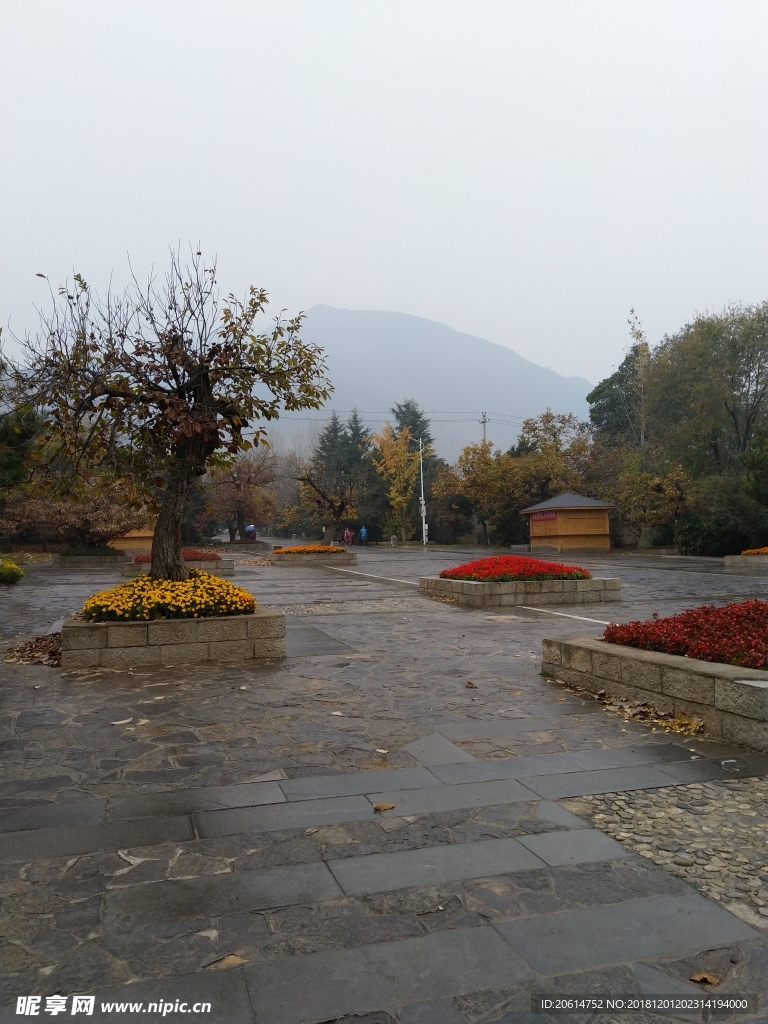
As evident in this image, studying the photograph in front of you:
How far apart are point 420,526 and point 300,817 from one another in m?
49.1

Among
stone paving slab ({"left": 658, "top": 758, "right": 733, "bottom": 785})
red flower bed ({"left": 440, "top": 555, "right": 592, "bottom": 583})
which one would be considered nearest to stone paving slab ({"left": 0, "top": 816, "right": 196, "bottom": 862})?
stone paving slab ({"left": 658, "top": 758, "right": 733, "bottom": 785})

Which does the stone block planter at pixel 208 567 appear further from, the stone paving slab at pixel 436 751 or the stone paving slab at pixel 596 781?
the stone paving slab at pixel 596 781

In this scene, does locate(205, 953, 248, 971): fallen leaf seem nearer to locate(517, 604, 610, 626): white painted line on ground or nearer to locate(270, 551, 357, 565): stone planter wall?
locate(517, 604, 610, 626): white painted line on ground

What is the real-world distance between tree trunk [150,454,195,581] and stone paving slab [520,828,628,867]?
614cm

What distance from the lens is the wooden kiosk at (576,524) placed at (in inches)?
1379

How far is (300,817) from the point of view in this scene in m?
3.56

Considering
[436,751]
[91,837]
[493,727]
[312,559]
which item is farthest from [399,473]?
[91,837]

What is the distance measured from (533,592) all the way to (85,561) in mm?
20524

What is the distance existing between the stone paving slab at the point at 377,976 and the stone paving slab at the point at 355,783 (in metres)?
1.43

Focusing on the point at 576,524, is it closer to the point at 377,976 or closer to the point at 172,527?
the point at 172,527

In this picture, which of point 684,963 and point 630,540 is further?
point 630,540

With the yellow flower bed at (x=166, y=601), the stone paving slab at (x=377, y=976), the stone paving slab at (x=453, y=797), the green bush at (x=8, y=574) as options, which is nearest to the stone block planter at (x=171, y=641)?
the yellow flower bed at (x=166, y=601)

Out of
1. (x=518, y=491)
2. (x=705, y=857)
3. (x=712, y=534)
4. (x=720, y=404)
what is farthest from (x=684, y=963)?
(x=518, y=491)

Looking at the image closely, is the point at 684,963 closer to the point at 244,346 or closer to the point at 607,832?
the point at 607,832
